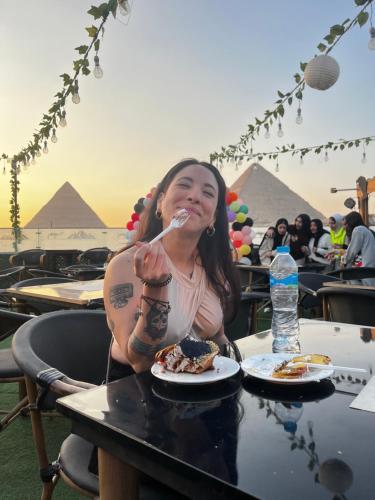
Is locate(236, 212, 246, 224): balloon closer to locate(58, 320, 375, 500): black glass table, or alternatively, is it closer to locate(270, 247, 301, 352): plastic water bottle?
locate(270, 247, 301, 352): plastic water bottle

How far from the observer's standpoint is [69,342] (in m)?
1.51

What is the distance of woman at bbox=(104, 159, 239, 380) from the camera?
1.12m

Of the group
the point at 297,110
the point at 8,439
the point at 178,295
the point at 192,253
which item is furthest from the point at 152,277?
the point at 297,110

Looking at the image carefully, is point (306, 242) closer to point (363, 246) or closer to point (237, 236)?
point (237, 236)

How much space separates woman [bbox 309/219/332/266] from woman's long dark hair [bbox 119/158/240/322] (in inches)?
232

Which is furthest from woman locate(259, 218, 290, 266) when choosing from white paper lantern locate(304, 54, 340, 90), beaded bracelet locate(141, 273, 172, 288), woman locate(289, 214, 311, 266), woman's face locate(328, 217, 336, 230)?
beaded bracelet locate(141, 273, 172, 288)

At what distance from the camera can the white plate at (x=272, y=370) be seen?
92 centimetres

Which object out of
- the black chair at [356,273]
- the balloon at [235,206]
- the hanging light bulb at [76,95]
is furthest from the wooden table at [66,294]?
the balloon at [235,206]

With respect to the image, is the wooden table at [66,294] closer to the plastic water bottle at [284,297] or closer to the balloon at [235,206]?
the plastic water bottle at [284,297]

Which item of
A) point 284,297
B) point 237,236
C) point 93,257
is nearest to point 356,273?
point 237,236

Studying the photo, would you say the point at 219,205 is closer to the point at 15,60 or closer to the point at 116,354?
the point at 116,354

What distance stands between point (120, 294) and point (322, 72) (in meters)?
2.94

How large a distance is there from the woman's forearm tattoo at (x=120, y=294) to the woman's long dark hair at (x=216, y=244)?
292 mm

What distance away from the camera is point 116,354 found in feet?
4.17
